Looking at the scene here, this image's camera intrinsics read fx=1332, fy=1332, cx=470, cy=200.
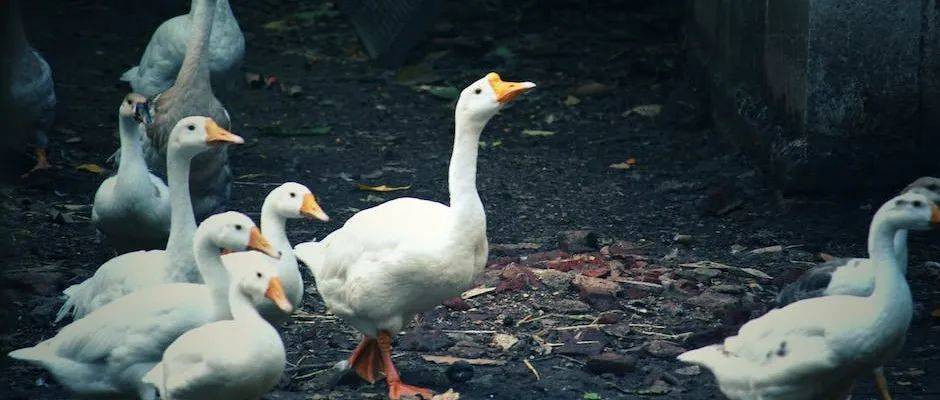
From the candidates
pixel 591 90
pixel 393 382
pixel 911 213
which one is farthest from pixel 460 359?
pixel 591 90

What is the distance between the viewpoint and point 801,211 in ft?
23.9

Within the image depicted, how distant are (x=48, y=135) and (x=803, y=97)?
489cm

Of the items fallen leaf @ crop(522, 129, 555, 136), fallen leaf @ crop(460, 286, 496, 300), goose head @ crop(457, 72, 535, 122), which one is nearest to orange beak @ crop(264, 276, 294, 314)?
goose head @ crop(457, 72, 535, 122)

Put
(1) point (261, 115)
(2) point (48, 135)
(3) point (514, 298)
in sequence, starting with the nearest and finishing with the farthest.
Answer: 1. (3) point (514, 298)
2. (2) point (48, 135)
3. (1) point (261, 115)

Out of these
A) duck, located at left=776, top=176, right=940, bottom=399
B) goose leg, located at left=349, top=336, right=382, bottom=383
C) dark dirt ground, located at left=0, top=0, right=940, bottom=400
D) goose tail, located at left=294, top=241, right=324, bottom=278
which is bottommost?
dark dirt ground, located at left=0, top=0, right=940, bottom=400

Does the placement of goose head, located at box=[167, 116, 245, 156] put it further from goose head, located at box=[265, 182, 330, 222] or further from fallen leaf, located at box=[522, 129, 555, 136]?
fallen leaf, located at box=[522, 129, 555, 136]

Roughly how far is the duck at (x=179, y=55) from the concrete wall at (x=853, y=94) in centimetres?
345

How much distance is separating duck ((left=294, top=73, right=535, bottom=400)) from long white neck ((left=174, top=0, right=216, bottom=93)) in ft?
7.48

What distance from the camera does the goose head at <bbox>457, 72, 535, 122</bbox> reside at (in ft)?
16.5

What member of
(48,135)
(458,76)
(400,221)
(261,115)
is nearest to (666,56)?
(458,76)

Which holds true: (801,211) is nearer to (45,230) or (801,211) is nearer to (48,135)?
(45,230)

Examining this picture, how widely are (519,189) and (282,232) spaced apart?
A: 292 centimetres

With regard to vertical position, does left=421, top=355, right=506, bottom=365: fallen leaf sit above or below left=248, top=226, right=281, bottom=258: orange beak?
below

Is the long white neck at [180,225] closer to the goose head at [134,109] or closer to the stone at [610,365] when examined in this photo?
the goose head at [134,109]
